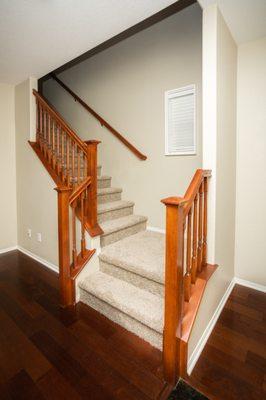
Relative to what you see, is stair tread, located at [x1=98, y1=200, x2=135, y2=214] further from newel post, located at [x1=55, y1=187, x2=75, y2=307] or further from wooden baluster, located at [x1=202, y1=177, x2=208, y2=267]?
wooden baluster, located at [x1=202, y1=177, x2=208, y2=267]

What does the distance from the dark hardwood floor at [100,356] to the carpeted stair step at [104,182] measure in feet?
5.55

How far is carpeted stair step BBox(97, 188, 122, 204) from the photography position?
124 inches

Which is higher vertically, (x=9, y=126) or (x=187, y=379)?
(x=9, y=126)

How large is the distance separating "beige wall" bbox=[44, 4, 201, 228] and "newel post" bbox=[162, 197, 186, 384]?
5.20 ft

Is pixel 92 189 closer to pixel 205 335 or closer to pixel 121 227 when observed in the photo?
pixel 121 227

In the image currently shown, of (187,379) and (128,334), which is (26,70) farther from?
(187,379)

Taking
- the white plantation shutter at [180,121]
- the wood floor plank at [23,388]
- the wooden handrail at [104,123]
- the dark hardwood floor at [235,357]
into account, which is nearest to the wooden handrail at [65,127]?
the wooden handrail at [104,123]

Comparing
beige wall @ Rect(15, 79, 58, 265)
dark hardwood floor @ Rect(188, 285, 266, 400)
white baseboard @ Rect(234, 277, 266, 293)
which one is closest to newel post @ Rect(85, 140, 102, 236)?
beige wall @ Rect(15, 79, 58, 265)

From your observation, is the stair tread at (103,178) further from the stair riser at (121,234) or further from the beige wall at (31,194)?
the stair riser at (121,234)

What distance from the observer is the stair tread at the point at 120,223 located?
2.62 m

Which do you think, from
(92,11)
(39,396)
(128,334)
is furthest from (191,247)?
(92,11)

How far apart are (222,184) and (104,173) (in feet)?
6.91

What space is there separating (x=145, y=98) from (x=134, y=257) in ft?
6.97

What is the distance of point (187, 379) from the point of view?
1480 mm
